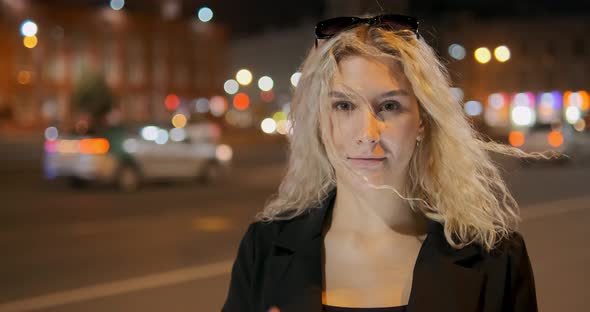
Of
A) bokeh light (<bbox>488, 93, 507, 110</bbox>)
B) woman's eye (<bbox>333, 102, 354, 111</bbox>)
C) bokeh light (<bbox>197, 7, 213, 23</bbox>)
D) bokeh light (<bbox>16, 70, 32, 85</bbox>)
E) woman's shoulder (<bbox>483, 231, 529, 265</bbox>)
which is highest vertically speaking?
bokeh light (<bbox>197, 7, 213, 23</bbox>)

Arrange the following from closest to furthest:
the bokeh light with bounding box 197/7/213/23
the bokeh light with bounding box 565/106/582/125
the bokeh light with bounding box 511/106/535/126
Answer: the bokeh light with bounding box 197/7/213/23
the bokeh light with bounding box 511/106/535/126
the bokeh light with bounding box 565/106/582/125

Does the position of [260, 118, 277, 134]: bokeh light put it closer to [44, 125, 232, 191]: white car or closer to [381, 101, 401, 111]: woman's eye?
[44, 125, 232, 191]: white car

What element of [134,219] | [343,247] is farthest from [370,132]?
[134,219]

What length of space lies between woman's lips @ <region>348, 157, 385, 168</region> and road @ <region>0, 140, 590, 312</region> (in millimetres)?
1797

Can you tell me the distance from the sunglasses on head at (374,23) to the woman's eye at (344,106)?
0.68 feet

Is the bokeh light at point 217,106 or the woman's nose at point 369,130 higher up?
the woman's nose at point 369,130

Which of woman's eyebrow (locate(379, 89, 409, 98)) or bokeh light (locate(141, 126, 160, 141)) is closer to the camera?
woman's eyebrow (locate(379, 89, 409, 98))

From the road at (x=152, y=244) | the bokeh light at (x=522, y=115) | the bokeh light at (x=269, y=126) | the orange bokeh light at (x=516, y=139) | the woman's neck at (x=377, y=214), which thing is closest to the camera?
the woman's neck at (x=377, y=214)

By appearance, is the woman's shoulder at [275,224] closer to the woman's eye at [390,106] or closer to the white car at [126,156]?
the woman's eye at [390,106]

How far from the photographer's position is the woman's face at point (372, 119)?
2.32 m

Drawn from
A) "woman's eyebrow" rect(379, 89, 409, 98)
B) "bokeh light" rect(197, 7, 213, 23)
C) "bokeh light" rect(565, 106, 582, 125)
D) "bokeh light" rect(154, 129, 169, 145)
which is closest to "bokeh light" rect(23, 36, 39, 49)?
"bokeh light" rect(197, 7, 213, 23)

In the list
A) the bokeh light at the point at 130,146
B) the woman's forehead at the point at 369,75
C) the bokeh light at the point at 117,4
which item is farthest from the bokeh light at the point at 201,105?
the woman's forehead at the point at 369,75

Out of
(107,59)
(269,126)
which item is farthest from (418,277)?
(107,59)

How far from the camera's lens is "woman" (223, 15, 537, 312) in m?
2.20
